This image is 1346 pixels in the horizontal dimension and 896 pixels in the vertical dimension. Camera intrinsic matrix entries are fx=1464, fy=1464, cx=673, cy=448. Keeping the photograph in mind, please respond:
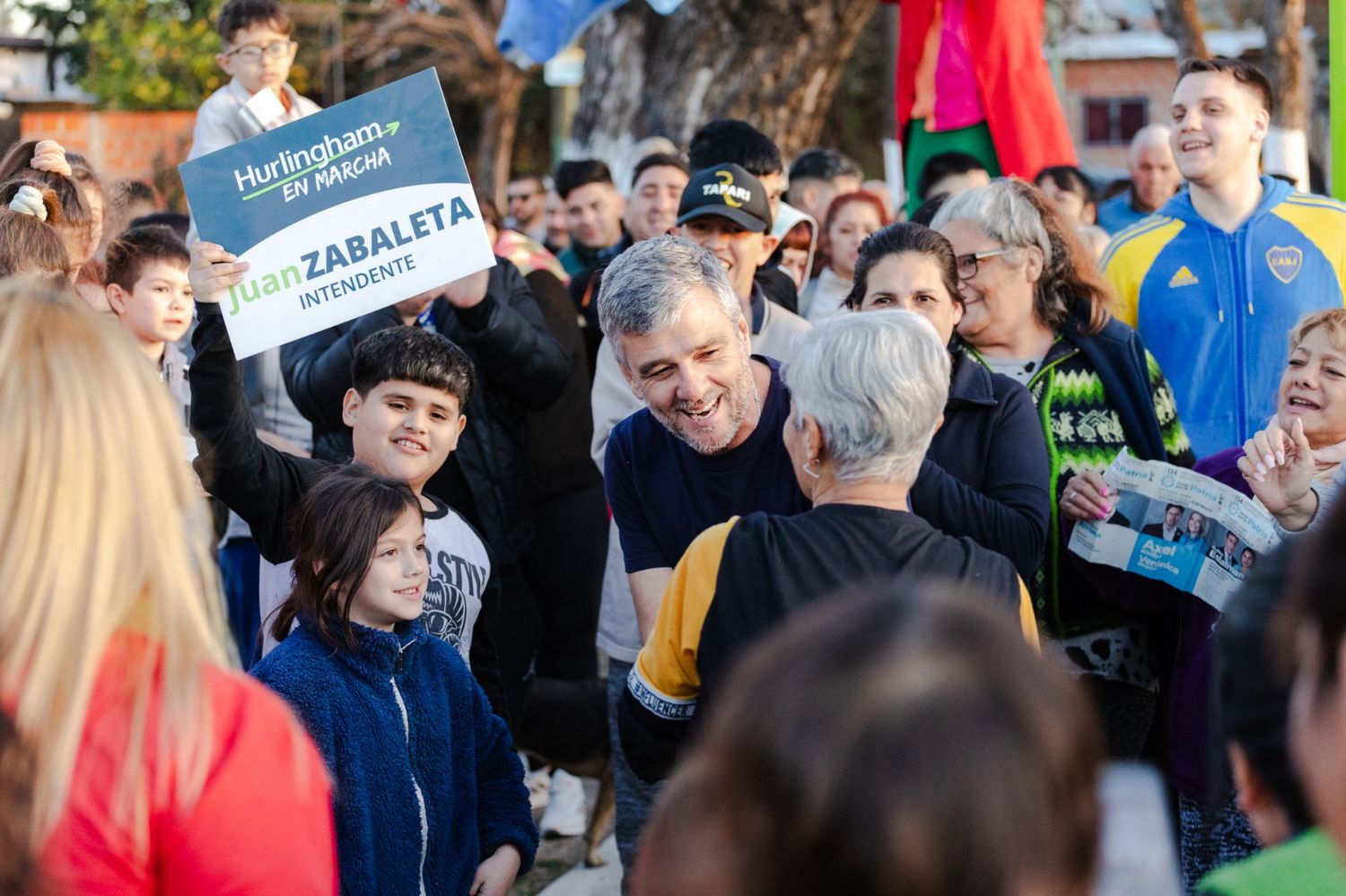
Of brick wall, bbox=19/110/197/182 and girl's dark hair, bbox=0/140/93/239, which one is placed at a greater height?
girl's dark hair, bbox=0/140/93/239

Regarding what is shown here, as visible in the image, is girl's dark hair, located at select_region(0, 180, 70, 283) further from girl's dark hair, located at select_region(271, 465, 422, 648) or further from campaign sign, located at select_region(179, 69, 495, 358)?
girl's dark hair, located at select_region(271, 465, 422, 648)

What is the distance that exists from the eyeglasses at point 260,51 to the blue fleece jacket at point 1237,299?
3240 millimetres

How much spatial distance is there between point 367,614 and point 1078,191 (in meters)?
4.43

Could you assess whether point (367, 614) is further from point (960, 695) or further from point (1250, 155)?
point (1250, 155)

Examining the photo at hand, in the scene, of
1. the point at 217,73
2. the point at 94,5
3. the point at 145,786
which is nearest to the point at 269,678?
the point at 145,786

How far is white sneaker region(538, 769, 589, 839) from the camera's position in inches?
202

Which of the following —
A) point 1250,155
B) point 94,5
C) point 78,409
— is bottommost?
point 1250,155

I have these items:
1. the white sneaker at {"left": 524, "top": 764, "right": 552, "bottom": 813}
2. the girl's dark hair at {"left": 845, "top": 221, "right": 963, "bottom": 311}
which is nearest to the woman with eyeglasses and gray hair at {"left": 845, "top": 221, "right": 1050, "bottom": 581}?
the girl's dark hair at {"left": 845, "top": 221, "right": 963, "bottom": 311}

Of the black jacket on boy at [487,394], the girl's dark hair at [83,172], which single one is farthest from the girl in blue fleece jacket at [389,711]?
the girl's dark hair at [83,172]

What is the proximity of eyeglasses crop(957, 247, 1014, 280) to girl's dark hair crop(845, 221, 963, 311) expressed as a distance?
0.86ft

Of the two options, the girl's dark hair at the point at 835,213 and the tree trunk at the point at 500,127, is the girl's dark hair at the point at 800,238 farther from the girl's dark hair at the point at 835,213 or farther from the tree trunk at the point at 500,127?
the tree trunk at the point at 500,127

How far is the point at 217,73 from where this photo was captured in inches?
869

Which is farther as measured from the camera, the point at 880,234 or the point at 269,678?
the point at 880,234

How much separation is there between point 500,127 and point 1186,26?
50.8 feet
